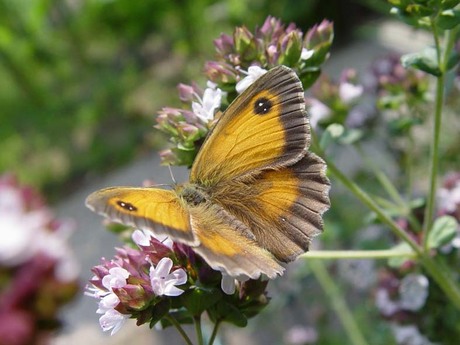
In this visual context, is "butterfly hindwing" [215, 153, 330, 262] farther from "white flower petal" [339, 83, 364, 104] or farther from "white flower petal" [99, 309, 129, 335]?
"white flower petal" [339, 83, 364, 104]

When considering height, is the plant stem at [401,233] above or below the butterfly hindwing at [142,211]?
below

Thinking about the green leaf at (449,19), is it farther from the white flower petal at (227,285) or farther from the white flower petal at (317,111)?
the white flower petal at (227,285)

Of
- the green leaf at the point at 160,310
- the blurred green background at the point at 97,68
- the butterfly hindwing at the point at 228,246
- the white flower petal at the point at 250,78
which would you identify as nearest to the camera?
the butterfly hindwing at the point at 228,246

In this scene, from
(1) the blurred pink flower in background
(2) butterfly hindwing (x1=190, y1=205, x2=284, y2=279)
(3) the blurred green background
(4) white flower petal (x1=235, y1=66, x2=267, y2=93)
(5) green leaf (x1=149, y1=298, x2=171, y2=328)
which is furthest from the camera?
(3) the blurred green background

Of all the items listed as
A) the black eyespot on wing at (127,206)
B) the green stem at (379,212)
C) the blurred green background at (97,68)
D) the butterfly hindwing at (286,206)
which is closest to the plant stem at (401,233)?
the green stem at (379,212)

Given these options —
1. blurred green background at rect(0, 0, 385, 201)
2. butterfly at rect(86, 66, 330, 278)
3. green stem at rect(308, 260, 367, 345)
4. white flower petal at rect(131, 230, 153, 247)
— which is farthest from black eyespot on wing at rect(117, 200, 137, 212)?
blurred green background at rect(0, 0, 385, 201)

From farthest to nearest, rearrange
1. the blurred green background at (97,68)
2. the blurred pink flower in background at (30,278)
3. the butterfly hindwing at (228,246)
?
the blurred green background at (97,68)
the blurred pink flower in background at (30,278)
the butterfly hindwing at (228,246)

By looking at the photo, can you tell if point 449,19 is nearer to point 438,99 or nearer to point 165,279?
point 438,99
